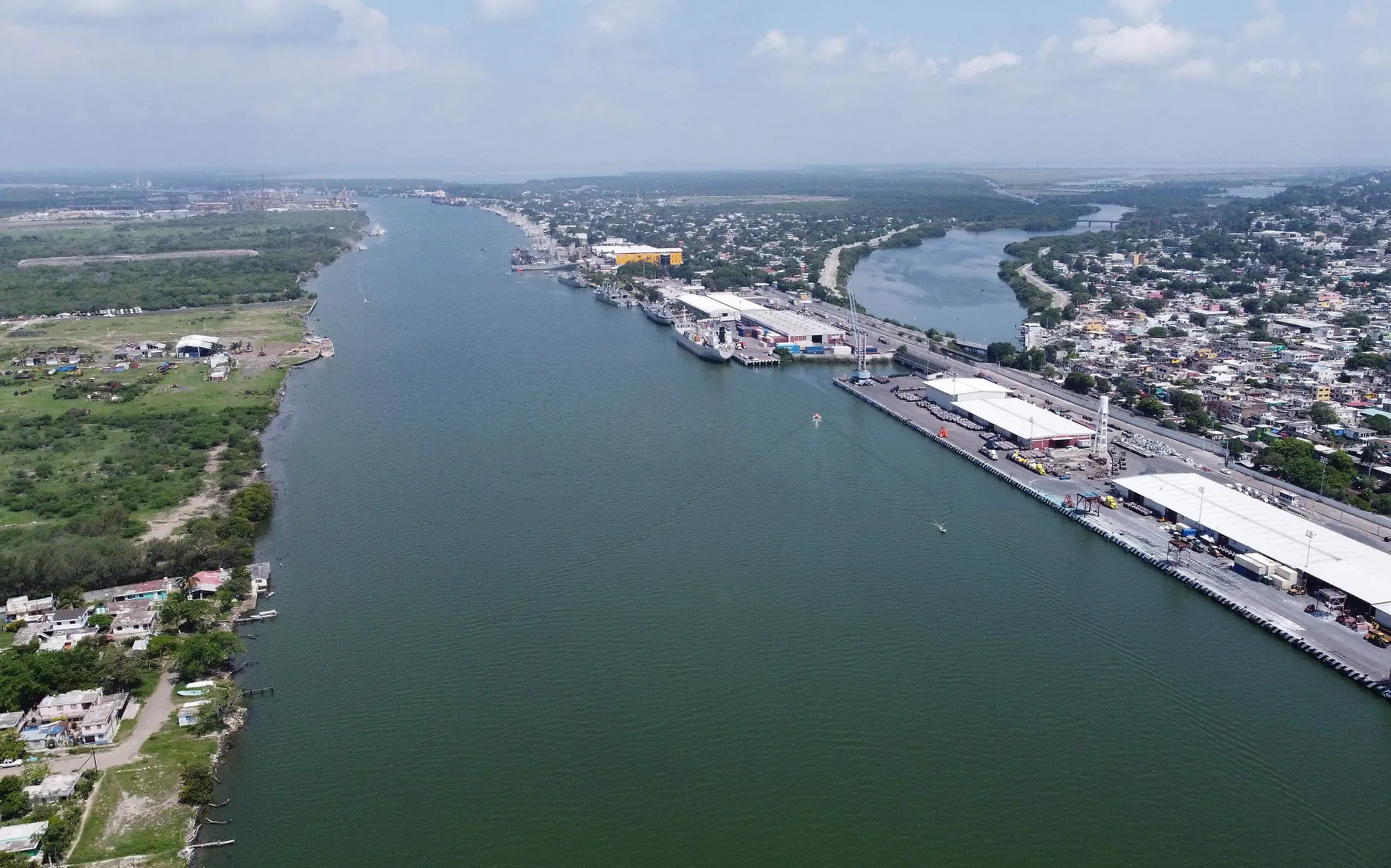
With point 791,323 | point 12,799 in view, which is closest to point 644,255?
point 791,323

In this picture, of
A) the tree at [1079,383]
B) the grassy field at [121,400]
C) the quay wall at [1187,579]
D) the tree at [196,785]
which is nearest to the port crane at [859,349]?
the quay wall at [1187,579]

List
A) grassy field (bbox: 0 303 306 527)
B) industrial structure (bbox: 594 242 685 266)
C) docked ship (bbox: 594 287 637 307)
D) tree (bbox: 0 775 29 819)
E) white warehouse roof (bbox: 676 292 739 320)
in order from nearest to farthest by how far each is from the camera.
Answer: tree (bbox: 0 775 29 819), grassy field (bbox: 0 303 306 527), white warehouse roof (bbox: 676 292 739 320), docked ship (bbox: 594 287 637 307), industrial structure (bbox: 594 242 685 266)

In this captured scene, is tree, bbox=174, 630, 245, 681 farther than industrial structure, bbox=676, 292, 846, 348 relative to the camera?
No

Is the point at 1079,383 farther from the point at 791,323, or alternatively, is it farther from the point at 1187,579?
the point at 791,323

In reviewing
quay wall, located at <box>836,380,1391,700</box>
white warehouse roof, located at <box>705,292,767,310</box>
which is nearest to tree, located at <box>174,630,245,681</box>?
quay wall, located at <box>836,380,1391,700</box>

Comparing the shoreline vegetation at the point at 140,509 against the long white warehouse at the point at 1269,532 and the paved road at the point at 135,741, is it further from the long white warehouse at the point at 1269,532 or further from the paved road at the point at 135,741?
the long white warehouse at the point at 1269,532

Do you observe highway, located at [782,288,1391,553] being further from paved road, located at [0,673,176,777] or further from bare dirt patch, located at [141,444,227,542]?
bare dirt patch, located at [141,444,227,542]
